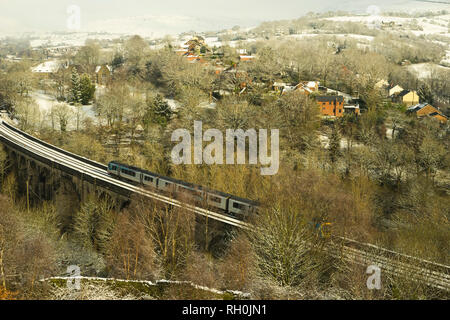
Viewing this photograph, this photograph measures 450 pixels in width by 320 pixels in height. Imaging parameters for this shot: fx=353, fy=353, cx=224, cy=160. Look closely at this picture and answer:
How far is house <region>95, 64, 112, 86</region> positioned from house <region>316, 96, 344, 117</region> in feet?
108

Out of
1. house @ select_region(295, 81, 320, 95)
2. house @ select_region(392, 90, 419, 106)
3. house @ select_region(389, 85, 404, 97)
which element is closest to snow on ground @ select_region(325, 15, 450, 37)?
house @ select_region(389, 85, 404, 97)

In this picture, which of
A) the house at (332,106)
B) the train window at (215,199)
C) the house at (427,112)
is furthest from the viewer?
the house at (332,106)

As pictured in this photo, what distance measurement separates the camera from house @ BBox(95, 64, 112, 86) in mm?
55819

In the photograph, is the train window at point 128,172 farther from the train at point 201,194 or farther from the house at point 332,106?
the house at point 332,106

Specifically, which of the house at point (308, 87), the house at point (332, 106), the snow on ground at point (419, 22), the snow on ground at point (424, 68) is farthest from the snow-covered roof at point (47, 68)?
the snow on ground at point (419, 22)

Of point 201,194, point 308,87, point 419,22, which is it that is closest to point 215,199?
point 201,194

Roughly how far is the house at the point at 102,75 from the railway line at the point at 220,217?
22.7 metres

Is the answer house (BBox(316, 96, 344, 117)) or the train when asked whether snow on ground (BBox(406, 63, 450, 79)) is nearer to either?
house (BBox(316, 96, 344, 117))

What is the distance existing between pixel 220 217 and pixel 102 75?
48.0m

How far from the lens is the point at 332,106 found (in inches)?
1554

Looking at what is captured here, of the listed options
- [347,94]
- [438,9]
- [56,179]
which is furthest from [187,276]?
[438,9]

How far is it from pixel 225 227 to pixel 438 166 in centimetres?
2038

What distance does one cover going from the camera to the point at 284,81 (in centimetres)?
5041

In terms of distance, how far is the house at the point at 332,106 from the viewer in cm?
3931
